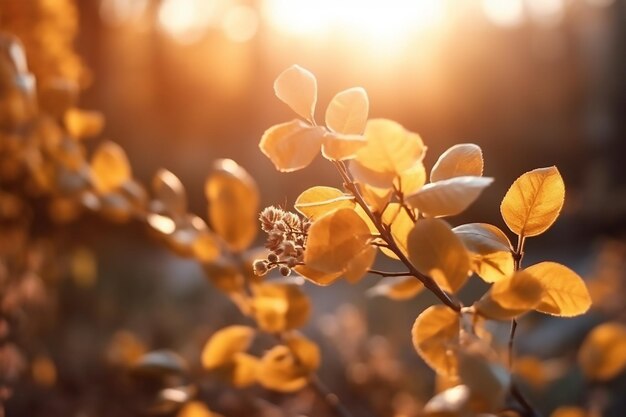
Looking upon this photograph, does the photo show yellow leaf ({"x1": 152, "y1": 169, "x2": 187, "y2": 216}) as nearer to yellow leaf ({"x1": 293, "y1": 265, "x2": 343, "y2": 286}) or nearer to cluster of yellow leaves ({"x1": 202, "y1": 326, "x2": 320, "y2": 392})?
cluster of yellow leaves ({"x1": 202, "y1": 326, "x2": 320, "y2": 392})

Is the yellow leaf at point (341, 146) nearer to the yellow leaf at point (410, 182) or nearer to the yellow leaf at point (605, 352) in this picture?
the yellow leaf at point (410, 182)

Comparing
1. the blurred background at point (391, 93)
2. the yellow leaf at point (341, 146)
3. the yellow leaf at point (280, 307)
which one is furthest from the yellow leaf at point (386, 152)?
the blurred background at point (391, 93)

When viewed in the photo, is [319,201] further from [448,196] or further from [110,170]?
[110,170]

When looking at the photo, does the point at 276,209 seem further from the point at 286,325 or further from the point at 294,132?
the point at 286,325

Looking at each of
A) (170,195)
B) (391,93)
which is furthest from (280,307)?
(391,93)

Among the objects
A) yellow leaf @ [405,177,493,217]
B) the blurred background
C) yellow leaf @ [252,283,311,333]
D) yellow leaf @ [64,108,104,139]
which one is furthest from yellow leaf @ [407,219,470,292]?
the blurred background

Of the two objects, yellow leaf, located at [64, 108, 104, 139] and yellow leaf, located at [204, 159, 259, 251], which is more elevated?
yellow leaf, located at [64, 108, 104, 139]

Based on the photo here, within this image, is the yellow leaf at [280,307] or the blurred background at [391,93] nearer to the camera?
the yellow leaf at [280,307]
